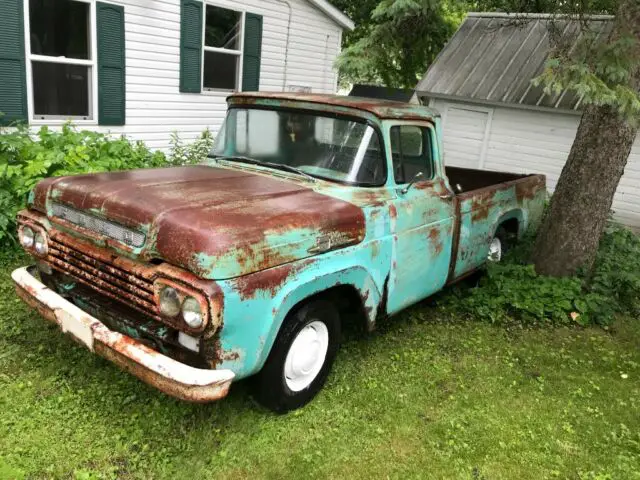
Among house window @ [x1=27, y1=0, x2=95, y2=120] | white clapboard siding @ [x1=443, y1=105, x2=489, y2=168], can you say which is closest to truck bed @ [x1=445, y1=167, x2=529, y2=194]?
white clapboard siding @ [x1=443, y1=105, x2=489, y2=168]

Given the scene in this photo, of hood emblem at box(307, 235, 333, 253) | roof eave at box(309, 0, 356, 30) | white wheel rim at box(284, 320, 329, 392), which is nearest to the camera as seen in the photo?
hood emblem at box(307, 235, 333, 253)

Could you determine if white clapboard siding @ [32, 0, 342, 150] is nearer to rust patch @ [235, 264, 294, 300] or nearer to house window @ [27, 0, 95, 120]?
house window @ [27, 0, 95, 120]

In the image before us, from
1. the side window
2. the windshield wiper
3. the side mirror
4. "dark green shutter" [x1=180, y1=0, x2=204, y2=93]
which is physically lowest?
the side mirror

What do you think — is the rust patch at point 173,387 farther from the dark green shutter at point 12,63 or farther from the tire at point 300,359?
the dark green shutter at point 12,63

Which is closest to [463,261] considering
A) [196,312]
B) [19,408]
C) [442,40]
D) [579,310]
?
[579,310]

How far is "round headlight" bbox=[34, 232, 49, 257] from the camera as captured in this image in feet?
11.5

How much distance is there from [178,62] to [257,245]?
7.24 meters

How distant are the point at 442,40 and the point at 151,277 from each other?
9.05 m

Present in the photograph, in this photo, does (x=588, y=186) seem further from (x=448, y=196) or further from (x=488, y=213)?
(x=448, y=196)

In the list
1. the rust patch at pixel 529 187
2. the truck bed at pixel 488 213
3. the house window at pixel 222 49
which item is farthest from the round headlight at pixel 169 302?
the house window at pixel 222 49

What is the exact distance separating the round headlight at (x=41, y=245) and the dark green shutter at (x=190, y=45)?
20.7 feet

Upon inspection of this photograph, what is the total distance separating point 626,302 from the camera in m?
5.69

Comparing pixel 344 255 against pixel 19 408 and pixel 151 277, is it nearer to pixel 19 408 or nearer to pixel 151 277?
pixel 151 277

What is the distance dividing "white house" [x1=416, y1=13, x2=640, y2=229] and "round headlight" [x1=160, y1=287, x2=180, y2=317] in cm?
884
